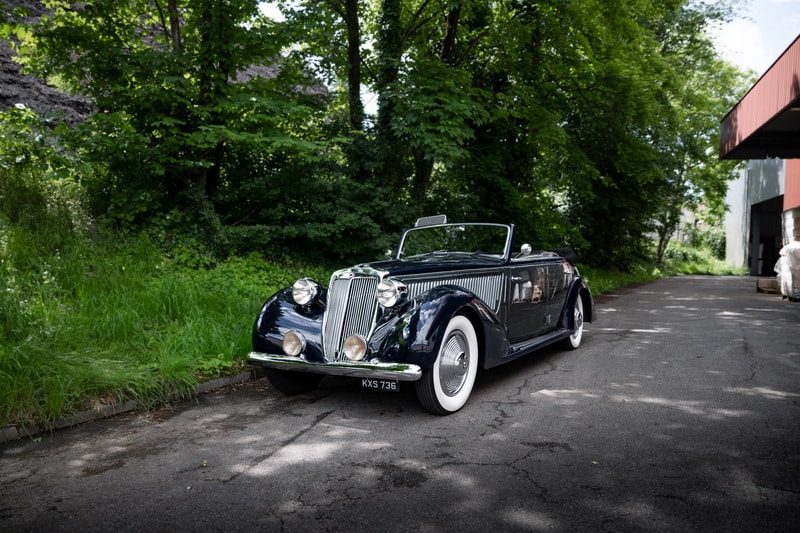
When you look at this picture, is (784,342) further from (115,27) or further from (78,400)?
(115,27)

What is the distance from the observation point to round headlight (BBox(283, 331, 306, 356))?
4.41 metres

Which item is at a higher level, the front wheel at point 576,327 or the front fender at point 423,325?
the front fender at point 423,325

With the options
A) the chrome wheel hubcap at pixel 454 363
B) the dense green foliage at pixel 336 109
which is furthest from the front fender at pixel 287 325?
the dense green foliage at pixel 336 109

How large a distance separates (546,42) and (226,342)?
33.4 ft

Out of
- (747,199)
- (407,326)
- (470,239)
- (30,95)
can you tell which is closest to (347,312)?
(407,326)

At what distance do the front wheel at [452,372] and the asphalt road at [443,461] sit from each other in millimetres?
131

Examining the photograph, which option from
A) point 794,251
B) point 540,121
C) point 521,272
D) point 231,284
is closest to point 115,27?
point 231,284

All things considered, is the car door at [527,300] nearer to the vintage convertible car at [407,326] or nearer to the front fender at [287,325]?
the vintage convertible car at [407,326]

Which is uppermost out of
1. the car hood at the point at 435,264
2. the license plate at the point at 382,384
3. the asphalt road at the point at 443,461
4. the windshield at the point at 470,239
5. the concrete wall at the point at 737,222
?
the concrete wall at the point at 737,222

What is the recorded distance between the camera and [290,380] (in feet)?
16.0

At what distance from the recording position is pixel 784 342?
7.04m

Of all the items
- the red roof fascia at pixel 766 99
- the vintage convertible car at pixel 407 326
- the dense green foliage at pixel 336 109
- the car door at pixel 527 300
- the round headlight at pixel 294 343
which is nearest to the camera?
the vintage convertible car at pixel 407 326

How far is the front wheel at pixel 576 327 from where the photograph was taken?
270 inches

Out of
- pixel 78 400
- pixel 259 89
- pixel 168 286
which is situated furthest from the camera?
pixel 259 89
